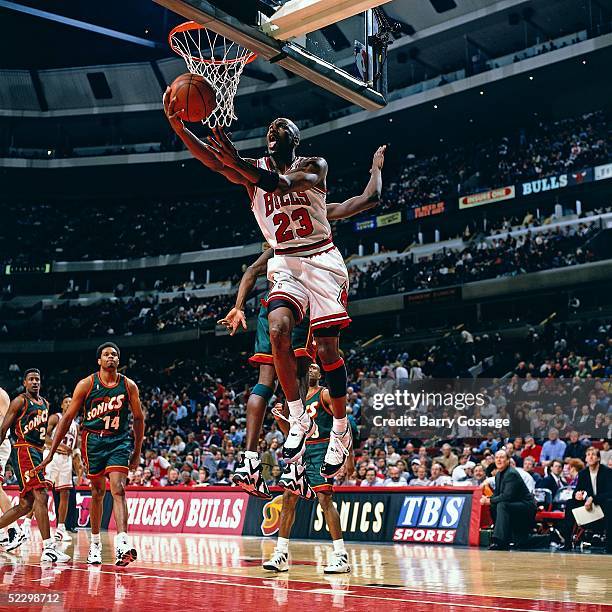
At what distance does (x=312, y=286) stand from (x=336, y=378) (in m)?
0.68

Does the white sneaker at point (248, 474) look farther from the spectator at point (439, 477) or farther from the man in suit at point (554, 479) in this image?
the spectator at point (439, 477)

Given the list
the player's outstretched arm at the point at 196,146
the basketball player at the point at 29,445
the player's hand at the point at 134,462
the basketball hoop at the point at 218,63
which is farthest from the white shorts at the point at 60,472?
the player's outstretched arm at the point at 196,146

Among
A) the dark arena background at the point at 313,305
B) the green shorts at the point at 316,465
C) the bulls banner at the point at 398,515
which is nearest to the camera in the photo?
the dark arena background at the point at 313,305

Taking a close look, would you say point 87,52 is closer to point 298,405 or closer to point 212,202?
point 212,202

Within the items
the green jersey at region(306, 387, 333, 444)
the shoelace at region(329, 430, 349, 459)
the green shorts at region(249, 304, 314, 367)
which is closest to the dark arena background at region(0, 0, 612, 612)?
the shoelace at region(329, 430, 349, 459)

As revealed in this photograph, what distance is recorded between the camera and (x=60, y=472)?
13469 millimetres

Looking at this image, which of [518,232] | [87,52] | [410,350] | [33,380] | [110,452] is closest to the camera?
[110,452]

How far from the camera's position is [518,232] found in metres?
29.1

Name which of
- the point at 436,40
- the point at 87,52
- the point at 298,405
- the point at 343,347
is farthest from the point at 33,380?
the point at 87,52

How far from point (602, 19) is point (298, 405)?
89.3ft

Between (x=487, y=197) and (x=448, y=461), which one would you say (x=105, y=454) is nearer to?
(x=448, y=461)

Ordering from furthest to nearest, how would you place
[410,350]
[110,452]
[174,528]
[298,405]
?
[410,350], [174,528], [110,452], [298,405]

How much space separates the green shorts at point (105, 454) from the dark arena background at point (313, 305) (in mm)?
25

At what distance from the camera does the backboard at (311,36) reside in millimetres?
7379
